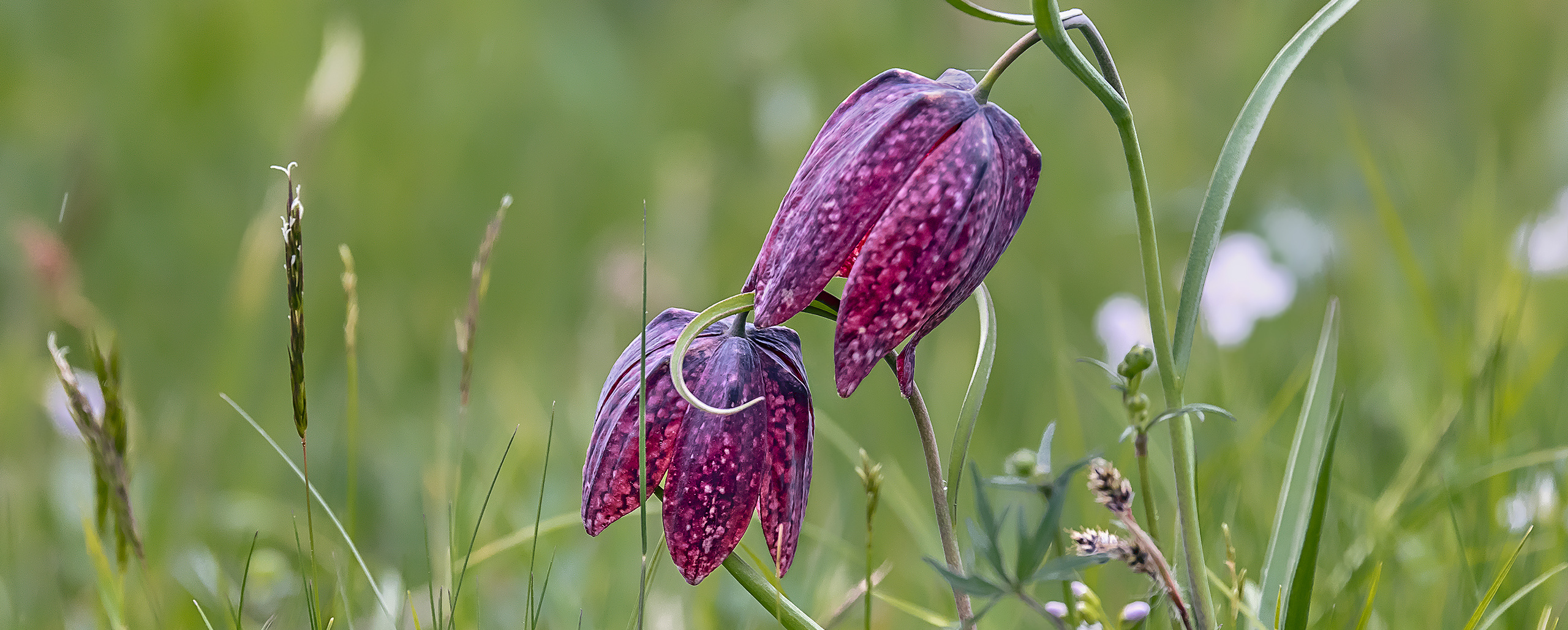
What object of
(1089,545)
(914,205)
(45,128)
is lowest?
(45,128)

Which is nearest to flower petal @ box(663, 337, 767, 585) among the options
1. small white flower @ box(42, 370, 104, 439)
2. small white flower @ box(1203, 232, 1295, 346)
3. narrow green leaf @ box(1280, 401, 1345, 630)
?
narrow green leaf @ box(1280, 401, 1345, 630)

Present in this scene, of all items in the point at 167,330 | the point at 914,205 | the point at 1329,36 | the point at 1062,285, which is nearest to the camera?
the point at 914,205

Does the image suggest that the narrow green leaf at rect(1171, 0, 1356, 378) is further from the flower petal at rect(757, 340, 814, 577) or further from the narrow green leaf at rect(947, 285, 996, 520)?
the flower petal at rect(757, 340, 814, 577)

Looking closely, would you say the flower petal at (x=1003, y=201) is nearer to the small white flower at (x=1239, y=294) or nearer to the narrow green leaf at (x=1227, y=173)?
the narrow green leaf at (x=1227, y=173)

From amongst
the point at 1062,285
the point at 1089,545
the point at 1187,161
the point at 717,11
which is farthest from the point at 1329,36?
the point at 1089,545

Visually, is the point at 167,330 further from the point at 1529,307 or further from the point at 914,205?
the point at 1529,307

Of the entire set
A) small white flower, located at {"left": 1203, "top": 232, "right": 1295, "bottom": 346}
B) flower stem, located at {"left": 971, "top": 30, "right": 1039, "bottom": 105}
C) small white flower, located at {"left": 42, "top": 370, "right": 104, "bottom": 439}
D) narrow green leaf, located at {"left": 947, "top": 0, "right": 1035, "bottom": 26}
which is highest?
narrow green leaf, located at {"left": 947, "top": 0, "right": 1035, "bottom": 26}

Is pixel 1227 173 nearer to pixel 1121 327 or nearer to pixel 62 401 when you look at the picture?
pixel 1121 327
